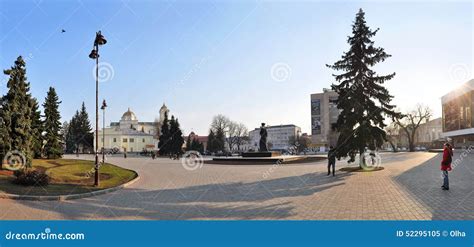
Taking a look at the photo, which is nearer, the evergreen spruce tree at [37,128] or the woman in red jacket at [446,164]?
the woman in red jacket at [446,164]

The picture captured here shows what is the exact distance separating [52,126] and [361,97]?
29.3m

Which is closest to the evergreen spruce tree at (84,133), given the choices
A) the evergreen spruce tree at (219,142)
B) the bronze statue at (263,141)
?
the evergreen spruce tree at (219,142)

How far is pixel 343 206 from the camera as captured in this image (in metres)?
8.60

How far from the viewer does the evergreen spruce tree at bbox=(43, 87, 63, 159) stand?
95.0 feet

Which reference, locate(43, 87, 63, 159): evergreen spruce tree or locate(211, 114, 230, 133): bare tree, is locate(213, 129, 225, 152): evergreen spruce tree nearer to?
locate(211, 114, 230, 133): bare tree

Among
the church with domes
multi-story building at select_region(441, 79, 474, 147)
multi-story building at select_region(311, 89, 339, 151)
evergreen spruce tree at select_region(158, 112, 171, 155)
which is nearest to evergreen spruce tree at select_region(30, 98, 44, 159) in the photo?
evergreen spruce tree at select_region(158, 112, 171, 155)

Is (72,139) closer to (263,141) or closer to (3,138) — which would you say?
(263,141)

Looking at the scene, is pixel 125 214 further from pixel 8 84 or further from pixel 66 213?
pixel 8 84

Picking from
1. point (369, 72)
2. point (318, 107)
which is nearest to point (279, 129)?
point (318, 107)

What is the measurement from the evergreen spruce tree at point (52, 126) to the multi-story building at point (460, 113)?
64.4m

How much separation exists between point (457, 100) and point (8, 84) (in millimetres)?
71227

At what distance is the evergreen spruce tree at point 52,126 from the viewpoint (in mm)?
28953

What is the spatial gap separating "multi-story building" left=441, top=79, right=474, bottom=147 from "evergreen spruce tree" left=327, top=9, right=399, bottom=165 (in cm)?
4690

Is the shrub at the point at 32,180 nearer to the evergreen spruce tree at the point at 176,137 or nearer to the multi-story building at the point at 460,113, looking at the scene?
the evergreen spruce tree at the point at 176,137
